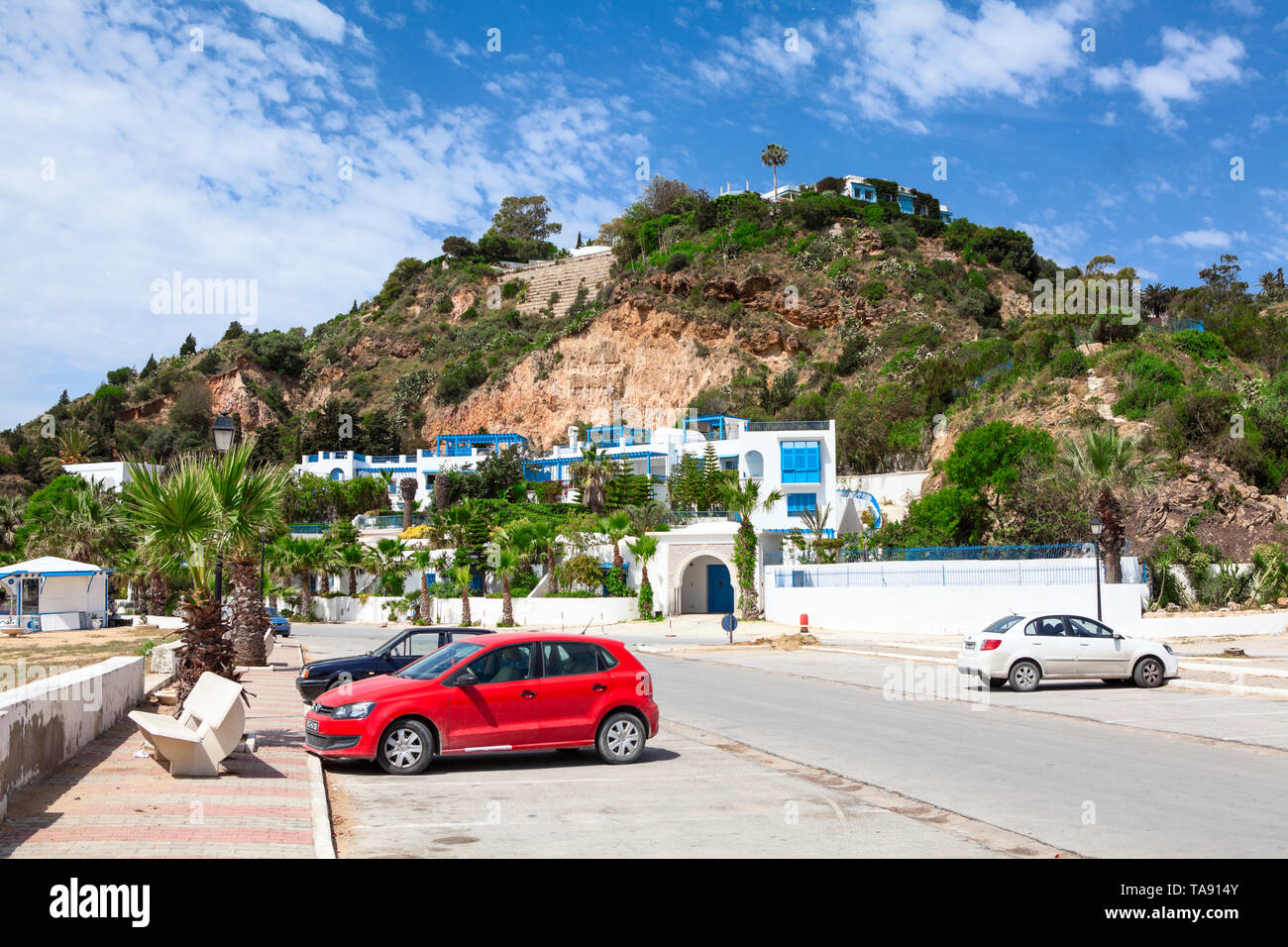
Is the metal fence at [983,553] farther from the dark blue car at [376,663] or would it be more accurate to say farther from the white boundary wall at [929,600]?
the dark blue car at [376,663]

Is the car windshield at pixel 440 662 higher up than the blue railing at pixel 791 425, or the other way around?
the blue railing at pixel 791 425

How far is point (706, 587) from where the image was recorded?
51.7 m

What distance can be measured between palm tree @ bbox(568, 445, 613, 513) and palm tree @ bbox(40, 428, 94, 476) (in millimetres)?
50164

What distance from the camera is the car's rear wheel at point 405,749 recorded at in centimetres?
1086

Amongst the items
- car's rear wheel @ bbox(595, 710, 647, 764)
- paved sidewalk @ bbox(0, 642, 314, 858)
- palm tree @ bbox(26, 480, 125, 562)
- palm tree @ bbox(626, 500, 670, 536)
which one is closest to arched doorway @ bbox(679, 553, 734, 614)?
palm tree @ bbox(626, 500, 670, 536)

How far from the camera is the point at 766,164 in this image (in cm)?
13325

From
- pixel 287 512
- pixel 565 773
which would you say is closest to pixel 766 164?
pixel 287 512

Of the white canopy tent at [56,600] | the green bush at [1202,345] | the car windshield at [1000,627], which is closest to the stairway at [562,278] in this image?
the green bush at [1202,345]

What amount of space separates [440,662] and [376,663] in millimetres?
5910

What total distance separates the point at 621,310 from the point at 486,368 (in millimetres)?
17935

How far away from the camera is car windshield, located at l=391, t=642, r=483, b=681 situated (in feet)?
37.3

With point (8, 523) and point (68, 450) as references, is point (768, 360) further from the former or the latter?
point (68, 450)

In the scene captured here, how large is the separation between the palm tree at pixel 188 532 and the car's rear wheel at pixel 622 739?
500 centimetres
